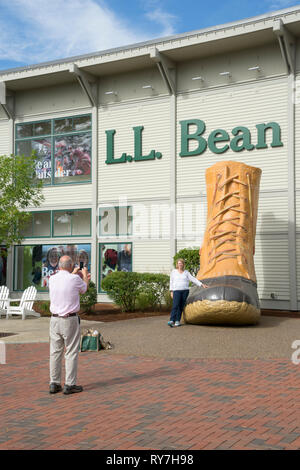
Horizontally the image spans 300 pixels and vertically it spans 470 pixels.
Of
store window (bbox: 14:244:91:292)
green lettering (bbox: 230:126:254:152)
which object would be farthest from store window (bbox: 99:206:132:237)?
green lettering (bbox: 230:126:254:152)

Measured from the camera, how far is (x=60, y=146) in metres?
22.1

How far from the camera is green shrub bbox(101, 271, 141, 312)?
16.0m

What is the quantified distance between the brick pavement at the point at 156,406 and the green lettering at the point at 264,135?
10.7m

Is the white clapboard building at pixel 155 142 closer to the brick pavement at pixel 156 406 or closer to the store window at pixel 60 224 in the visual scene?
the store window at pixel 60 224

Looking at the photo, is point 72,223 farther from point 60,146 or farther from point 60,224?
point 60,146

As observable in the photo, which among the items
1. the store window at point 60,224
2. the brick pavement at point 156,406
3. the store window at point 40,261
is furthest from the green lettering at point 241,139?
the brick pavement at point 156,406

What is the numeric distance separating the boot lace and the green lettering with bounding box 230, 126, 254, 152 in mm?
4728

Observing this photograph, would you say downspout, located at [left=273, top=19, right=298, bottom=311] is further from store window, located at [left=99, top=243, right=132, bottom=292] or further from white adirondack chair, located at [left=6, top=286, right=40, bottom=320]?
white adirondack chair, located at [left=6, top=286, right=40, bottom=320]

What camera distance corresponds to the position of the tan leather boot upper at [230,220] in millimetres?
12750

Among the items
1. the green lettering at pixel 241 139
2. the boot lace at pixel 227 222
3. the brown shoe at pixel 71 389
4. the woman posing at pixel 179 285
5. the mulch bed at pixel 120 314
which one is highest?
the green lettering at pixel 241 139

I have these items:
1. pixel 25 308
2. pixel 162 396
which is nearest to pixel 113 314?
pixel 25 308

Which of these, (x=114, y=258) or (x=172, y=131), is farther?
(x=114, y=258)

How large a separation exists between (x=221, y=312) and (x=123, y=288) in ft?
16.9
